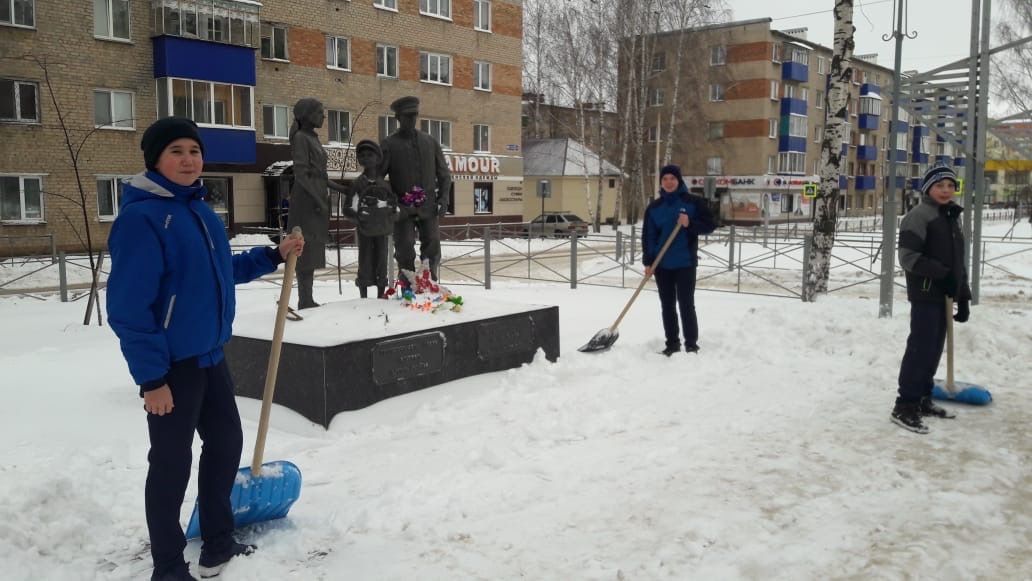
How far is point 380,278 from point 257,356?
7.20 feet

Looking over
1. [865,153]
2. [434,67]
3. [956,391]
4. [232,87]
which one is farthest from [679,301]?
[865,153]

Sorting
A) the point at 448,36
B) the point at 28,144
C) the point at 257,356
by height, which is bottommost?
the point at 257,356

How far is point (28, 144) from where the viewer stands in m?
22.2

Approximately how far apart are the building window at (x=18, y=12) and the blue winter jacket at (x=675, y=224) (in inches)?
818

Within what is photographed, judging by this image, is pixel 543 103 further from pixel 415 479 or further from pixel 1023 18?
pixel 415 479

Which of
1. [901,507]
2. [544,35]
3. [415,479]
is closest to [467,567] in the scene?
[415,479]

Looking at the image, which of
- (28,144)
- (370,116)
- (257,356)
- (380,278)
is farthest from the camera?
(370,116)

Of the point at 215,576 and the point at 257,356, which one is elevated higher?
the point at 257,356

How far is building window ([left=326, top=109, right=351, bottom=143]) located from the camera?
29469 millimetres

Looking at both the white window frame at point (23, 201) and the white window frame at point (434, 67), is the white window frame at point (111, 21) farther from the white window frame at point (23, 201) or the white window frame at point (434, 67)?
the white window frame at point (434, 67)

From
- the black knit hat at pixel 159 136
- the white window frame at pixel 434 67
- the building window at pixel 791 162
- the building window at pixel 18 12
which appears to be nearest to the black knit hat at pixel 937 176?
the black knit hat at pixel 159 136

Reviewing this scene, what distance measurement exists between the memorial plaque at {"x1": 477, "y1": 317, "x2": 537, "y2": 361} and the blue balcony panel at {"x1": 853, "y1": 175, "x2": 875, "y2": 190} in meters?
61.0

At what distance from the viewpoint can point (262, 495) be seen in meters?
3.72

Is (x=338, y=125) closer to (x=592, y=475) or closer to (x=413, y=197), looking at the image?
(x=413, y=197)
